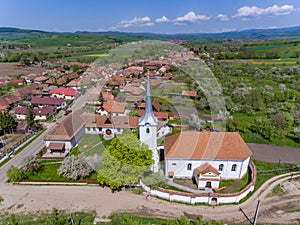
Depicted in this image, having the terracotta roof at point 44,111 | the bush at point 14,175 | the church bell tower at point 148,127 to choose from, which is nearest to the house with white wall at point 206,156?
the church bell tower at point 148,127

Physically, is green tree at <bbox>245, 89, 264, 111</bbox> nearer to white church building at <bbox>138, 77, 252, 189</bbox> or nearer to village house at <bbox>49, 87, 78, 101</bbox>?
white church building at <bbox>138, 77, 252, 189</bbox>

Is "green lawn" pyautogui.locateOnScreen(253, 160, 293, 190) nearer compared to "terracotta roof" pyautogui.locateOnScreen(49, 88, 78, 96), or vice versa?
"green lawn" pyautogui.locateOnScreen(253, 160, 293, 190)

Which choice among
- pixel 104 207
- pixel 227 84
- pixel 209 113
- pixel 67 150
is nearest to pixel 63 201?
pixel 104 207

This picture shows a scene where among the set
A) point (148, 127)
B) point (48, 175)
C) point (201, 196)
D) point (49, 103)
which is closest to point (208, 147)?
point (201, 196)

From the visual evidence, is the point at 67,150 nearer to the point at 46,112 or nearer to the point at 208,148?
the point at 46,112

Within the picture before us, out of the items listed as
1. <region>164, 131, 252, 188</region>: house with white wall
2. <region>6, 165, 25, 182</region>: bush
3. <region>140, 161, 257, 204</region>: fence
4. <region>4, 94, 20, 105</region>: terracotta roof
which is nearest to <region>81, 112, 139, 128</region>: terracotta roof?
<region>164, 131, 252, 188</region>: house with white wall
